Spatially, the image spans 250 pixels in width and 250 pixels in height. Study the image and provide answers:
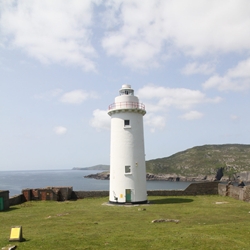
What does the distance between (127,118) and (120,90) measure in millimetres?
3170

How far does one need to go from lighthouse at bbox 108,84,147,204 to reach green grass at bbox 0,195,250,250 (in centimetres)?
348

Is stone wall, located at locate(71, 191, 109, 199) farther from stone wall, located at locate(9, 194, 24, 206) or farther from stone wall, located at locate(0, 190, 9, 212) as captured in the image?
stone wall, located at locate(0, 190, 9, 212)

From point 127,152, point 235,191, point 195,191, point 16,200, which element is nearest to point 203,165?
point 195,191

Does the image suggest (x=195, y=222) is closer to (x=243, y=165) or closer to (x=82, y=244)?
(x=82, y=244)

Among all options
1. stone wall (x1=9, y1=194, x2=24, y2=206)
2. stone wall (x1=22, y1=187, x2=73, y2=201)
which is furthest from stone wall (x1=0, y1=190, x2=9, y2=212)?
stone wall (x1=22, y1=187, x2=73, y2=201)

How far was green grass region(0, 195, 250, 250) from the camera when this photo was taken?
10.9 metres

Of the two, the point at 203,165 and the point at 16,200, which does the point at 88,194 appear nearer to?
the point at 16,200

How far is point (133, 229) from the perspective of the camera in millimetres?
14039

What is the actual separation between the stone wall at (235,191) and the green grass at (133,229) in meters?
4.45

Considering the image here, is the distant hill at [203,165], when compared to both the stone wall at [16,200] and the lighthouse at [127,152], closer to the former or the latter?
the lighthouse at [127,152]

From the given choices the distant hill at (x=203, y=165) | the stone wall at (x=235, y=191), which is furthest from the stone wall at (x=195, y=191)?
the distant hill at (x=203, y=165)

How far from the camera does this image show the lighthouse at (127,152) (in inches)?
971

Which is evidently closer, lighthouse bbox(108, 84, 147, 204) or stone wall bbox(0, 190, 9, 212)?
stone wall bbox(0, 190, 9, 212)

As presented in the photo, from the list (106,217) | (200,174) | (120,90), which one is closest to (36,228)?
(106,217)
